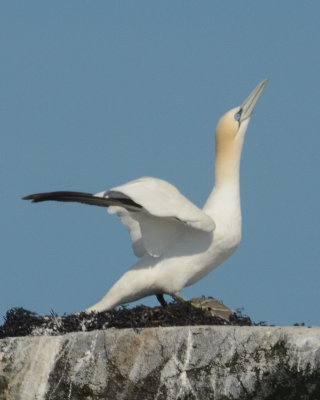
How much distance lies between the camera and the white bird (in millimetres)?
11219

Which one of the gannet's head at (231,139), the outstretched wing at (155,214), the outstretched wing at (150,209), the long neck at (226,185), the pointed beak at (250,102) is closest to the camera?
the outstretched wing at (150,209)

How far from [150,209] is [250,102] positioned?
2.25m

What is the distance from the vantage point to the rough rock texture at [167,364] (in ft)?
31.7

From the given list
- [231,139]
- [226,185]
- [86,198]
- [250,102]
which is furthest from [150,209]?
[250,102]

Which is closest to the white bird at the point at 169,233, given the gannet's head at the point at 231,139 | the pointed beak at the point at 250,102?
the gannet's head at the point at 231,139

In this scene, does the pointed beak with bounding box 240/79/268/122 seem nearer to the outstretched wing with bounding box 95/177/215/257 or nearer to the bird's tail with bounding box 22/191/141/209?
the outstretched wing with bounding box 95/177/215/257

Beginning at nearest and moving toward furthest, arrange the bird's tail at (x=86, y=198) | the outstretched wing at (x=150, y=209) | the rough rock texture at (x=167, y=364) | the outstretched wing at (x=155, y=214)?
the rough rock texture at (x=167, y=364) < the bird's tail at (x=86, y=198) < the outstretched wing at (x=150, y=209) < the outstretched wing at (x=155, y=214)

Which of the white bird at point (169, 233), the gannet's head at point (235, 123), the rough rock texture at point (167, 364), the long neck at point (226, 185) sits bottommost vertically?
the rough rock texture at point (167, 364)

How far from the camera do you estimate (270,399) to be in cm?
975

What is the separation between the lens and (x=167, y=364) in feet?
33.0

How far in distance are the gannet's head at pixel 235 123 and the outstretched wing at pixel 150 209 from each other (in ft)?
3.13

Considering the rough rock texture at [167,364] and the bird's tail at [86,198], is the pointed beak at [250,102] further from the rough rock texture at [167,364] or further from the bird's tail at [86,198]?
the rough rock texture at [167,364]

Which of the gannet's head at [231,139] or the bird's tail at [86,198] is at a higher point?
the gannet's head at [231,139]

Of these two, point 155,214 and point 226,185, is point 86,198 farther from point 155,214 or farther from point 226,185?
point 226,185
